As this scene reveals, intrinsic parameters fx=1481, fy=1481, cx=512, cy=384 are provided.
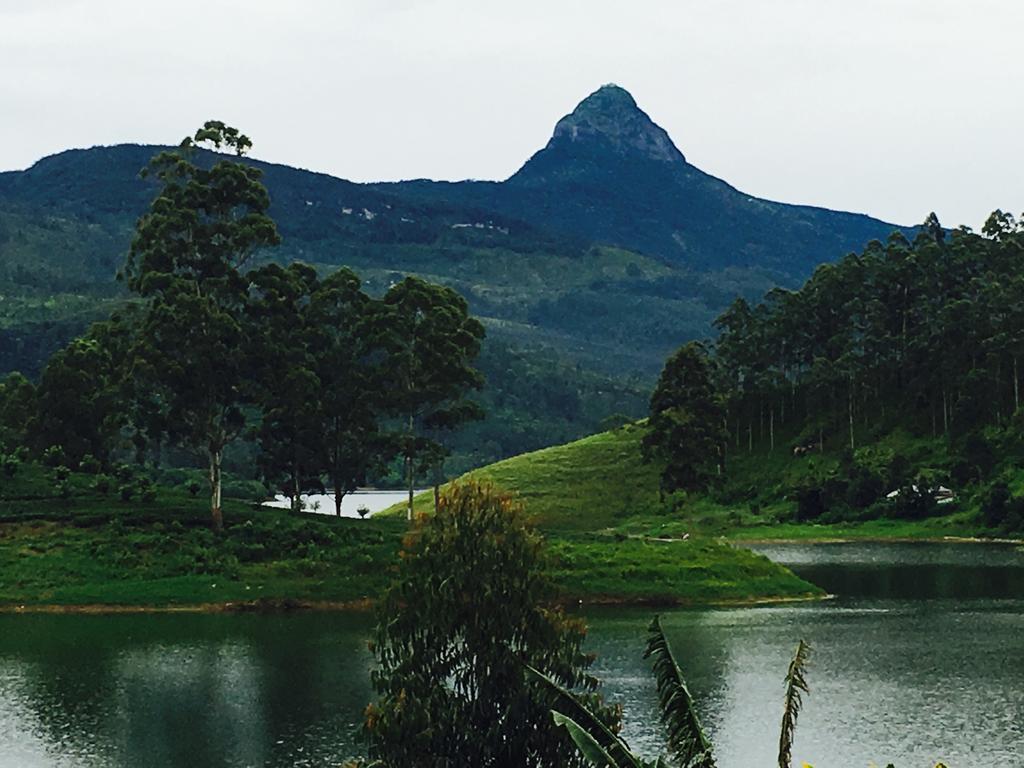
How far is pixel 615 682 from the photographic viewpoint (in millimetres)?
70875

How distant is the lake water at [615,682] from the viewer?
56.4 metres

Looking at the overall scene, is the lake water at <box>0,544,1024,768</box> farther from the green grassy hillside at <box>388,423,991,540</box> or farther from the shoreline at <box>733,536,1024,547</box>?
the green grassy hillside at <box>388,423,991,540</box>

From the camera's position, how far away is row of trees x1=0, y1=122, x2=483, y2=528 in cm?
11175

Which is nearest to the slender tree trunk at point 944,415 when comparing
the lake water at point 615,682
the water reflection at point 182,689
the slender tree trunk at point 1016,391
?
the slender tree trunk at point 1016,391

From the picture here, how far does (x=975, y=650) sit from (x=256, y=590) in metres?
47.2

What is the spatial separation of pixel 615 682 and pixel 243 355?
52.1 m

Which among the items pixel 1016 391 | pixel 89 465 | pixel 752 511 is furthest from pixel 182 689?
pixel 1016 391

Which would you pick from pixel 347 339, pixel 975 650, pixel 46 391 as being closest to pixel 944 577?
pixel 975 650

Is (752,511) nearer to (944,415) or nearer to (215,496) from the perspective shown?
(944,415)

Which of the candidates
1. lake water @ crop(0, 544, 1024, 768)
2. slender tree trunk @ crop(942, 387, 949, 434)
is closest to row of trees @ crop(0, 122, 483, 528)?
lake water @ crop(0, 544, 1024, 768)

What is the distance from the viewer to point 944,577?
395 ft

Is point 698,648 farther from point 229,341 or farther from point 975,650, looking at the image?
point 229,341

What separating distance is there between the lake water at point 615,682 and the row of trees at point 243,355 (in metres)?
22.8

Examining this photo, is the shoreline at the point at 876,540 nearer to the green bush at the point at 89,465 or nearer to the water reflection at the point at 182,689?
the green bush at the point at 89,465
